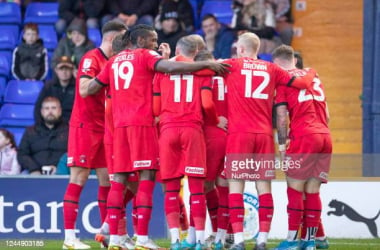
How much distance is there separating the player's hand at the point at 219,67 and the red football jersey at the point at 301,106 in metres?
0.67

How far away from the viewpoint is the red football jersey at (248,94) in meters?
12.3

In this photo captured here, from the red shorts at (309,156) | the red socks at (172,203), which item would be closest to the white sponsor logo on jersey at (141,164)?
the red socks at (172,203)

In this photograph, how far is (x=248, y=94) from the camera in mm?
12352

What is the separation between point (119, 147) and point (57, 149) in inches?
190

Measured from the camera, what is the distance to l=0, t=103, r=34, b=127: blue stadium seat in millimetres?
19000

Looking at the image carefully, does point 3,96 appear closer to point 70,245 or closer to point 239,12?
point 239,12

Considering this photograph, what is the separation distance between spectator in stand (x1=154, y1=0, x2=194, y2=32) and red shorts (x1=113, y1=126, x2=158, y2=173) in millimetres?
6898

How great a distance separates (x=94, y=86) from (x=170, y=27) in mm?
6310

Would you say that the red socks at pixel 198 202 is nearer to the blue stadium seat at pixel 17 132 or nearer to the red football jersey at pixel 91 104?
the red football jersey at pixel 91 104

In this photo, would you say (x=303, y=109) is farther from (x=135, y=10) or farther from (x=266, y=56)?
(x=135, y=10)

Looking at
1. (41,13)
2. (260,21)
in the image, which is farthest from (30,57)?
(260,21)

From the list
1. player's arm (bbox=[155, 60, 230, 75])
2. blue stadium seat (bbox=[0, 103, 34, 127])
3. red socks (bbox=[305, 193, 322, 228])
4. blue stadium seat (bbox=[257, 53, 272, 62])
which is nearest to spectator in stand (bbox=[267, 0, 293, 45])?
blue stadium seat (bbox=[257, 53, 272, 62])

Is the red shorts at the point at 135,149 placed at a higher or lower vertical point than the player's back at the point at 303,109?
lower

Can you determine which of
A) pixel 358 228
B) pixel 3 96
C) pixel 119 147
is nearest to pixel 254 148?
pixel 119 147
